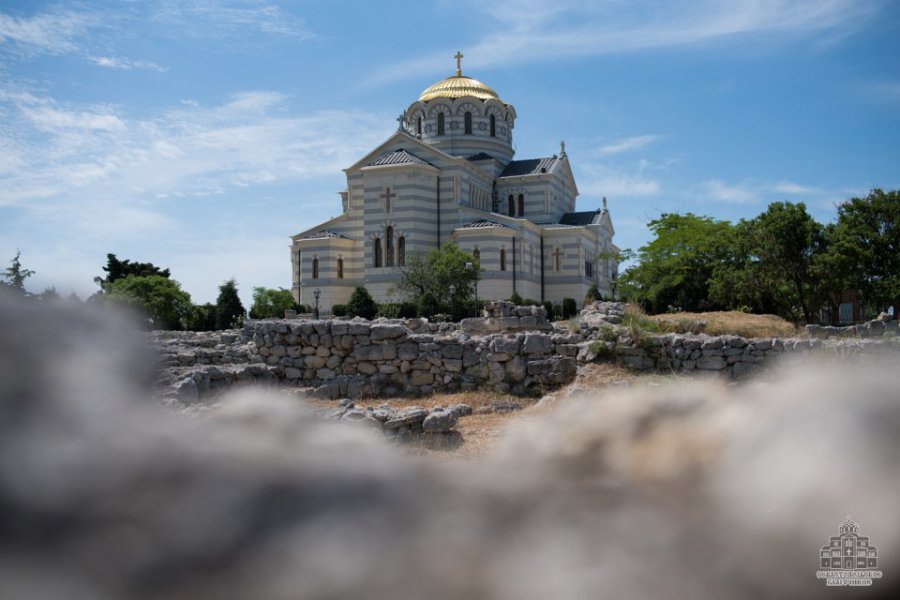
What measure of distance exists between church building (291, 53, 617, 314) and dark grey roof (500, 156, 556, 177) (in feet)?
1.19

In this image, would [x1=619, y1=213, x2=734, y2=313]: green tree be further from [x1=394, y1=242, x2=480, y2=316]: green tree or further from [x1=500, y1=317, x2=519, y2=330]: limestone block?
[x1=500, y1=317, x2=519, y2=330]: limestone block

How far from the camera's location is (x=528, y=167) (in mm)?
57281

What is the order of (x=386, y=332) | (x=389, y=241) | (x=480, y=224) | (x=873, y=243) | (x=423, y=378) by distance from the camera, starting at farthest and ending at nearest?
1. (x=389, y=241)
2. (x=480, y=224)
3. (x=873, y=243)
4. (x=386, y=332)
5. (x=423, y=378)

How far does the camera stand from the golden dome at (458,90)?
56781mm

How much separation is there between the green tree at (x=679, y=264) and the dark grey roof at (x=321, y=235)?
63.2 ft

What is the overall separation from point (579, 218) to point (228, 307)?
28908 millimetres

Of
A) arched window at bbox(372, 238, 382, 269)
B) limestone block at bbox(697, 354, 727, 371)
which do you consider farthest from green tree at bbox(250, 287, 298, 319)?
limestone block at bbox(697, 354, 727, 371)

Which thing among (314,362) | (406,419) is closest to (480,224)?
(314,362)

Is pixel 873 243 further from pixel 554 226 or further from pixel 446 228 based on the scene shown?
pixel 446 228

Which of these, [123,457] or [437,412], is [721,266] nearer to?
[437,412]

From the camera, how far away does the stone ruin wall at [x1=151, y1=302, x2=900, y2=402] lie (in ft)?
44.2

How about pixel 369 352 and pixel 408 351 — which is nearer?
pixel 408 351

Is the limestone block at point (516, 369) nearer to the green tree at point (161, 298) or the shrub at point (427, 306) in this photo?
the shrub at point (427, 306)

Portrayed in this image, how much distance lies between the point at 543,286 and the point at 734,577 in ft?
165
